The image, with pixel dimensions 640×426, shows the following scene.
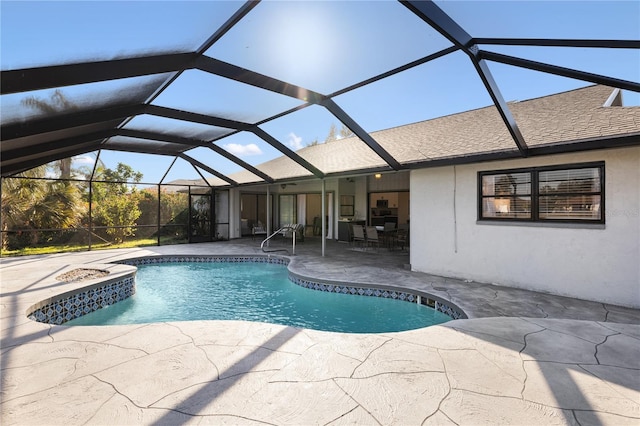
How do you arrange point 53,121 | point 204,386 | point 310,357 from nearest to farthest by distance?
point 204,386 → point 310,357 → point 53,121

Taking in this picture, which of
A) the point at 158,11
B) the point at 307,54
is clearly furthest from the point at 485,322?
the point at 158,11

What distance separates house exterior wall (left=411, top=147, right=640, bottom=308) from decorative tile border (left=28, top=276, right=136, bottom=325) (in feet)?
22.1

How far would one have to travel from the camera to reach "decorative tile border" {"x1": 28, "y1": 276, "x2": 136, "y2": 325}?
5045 millimetres

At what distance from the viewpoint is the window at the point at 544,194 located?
5.35 meters

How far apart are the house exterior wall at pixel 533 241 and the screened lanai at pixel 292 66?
0.61m

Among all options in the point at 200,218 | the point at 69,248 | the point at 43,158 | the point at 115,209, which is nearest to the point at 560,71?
the point at 43,158

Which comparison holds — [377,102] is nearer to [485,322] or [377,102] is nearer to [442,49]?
[442,49]

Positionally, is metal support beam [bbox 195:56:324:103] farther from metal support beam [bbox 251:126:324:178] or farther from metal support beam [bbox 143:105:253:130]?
metal support beam [bbox 251:126:324:178]

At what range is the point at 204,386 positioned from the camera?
8.43 ft

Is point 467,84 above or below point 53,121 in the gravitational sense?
above

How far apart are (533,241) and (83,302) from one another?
28.0 feet

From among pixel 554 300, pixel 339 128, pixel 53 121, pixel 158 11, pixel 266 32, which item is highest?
pixel 339 128

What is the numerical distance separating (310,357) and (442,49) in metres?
4.12

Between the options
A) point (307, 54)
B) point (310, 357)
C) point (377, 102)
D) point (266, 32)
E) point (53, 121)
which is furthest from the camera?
point (377, 102)
